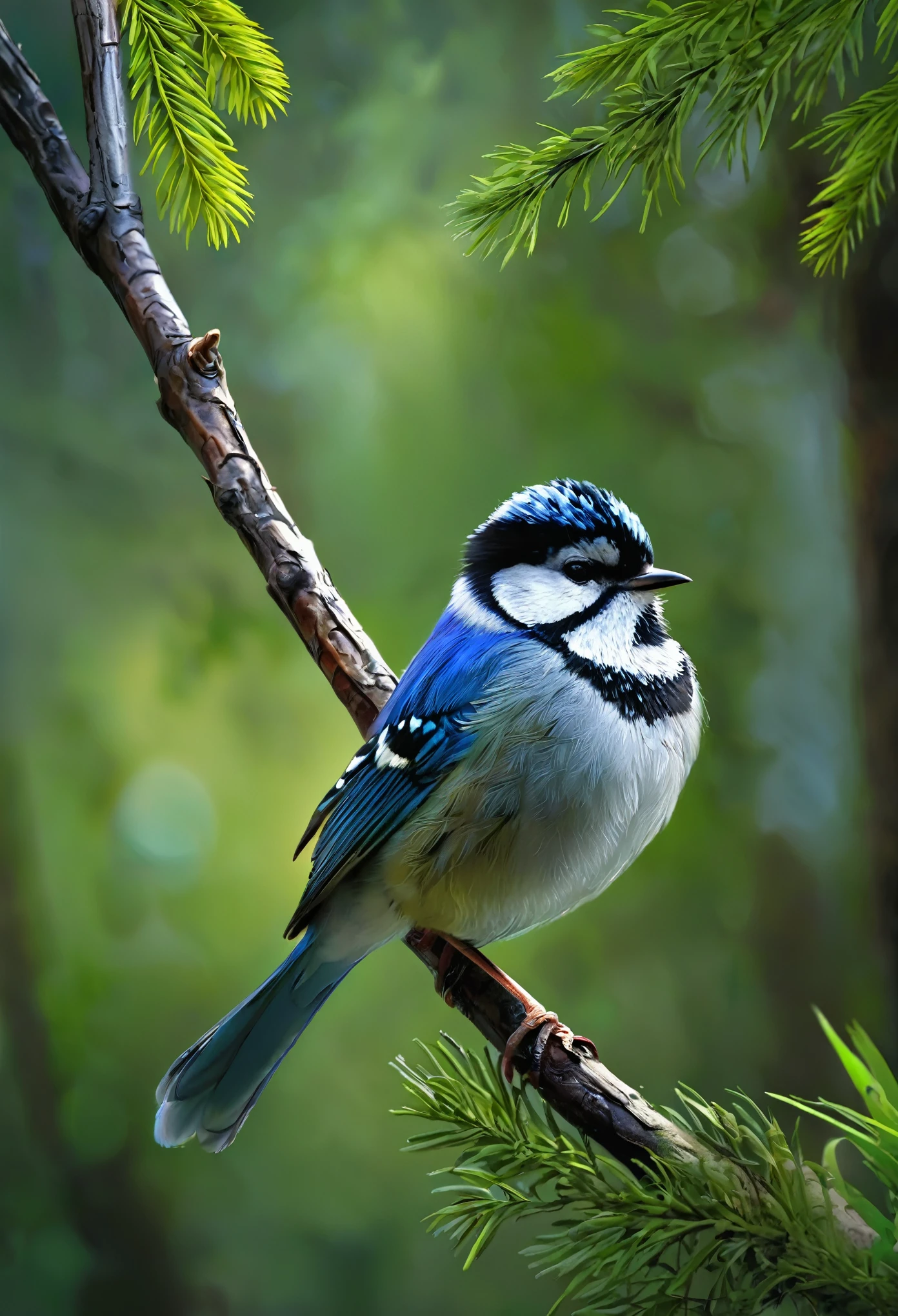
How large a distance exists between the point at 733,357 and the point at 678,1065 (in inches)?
48.6

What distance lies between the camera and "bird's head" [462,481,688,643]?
0.91 metres

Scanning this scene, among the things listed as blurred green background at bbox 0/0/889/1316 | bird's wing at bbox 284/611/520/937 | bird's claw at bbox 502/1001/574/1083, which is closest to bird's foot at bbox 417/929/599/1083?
bird's claw at bbox 502/1001/574/1083

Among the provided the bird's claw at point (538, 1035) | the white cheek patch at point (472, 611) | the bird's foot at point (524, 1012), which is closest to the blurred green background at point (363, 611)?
the white cheek patch at point (472, 611)

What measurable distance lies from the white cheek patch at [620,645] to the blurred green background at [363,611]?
771 mm

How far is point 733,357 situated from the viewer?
1.80 m

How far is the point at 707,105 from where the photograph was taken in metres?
0.68

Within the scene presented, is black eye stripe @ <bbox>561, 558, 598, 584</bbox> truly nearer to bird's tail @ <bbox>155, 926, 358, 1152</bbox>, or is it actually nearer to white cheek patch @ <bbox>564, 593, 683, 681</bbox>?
white cheek patch @ <bbox>564, 593, 683, 681</bbox>

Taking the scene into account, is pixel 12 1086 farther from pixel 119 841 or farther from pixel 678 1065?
pixel 678 1065

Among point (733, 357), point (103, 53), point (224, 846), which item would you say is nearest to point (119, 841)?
point (224, 846)

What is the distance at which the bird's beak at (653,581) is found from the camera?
0.90 meters

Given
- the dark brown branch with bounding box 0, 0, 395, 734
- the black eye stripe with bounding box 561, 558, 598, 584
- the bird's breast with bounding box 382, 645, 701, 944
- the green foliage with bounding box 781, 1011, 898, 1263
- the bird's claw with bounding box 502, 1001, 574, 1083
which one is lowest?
the green foliage with bounding box 781, 1011, 898, 1263

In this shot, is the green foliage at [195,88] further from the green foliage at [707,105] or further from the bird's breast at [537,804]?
the bird's breast at [537,804]

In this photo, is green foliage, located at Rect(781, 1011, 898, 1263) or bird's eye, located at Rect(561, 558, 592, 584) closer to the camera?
green foliage, located at Rect(781, 1011, 898, 1263)

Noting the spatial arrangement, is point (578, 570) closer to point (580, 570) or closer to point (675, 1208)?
point (580, 570)
